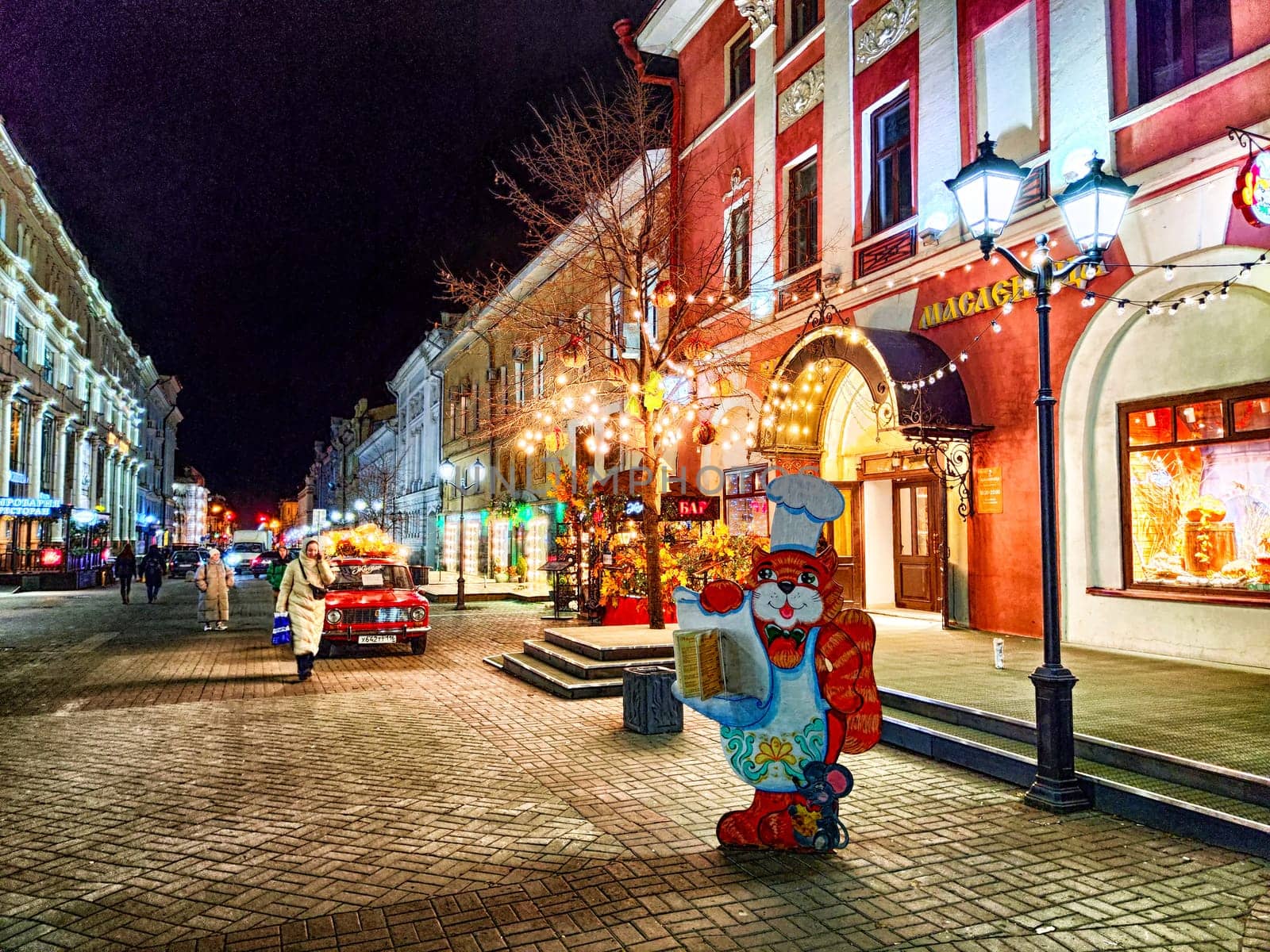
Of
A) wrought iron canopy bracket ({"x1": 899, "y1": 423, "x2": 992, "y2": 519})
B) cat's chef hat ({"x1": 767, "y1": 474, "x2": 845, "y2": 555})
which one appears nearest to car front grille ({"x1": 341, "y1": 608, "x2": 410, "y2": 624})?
wrought iron canopy bracket ({"x1": 899, "y1": 423, "x2": 992, "y2": 519})

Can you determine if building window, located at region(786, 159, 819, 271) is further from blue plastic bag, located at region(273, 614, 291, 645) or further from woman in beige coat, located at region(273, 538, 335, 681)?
blue plastic bag, located at region(273, 614, 291, 645)

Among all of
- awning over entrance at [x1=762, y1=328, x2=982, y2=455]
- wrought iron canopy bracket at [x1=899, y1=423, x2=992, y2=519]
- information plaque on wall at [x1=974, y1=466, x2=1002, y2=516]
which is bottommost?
information plaque on wall at [x1=974, y1=466, x2=1002, y2=516]

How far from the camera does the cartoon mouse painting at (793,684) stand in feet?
16.7

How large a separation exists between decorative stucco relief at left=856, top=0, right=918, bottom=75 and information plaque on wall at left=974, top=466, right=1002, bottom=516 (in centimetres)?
740

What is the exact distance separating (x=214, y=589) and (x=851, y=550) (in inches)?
497

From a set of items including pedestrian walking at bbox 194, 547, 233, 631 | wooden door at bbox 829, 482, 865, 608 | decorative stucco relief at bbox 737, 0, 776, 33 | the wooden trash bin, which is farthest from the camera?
decorative stucco relief at bbox 737, 0, 776, 33

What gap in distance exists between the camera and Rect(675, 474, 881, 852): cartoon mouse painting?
200 inches

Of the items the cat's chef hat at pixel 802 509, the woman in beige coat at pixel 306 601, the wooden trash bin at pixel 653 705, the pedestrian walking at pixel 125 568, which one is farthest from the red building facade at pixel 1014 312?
the pedestrian walking at pixel 125 568

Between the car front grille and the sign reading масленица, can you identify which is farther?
the car front grille

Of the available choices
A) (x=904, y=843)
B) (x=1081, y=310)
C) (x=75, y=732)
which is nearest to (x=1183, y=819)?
(x=904, y=843)

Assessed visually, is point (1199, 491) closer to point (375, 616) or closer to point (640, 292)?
point (640, 292)

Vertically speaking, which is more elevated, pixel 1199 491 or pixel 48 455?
pixel 48 455

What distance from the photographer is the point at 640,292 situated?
13117 mm

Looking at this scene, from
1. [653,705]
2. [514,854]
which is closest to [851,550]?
[653,705]
